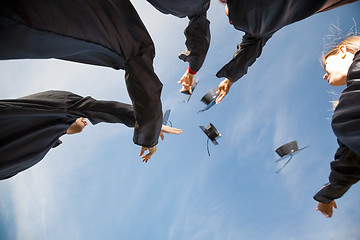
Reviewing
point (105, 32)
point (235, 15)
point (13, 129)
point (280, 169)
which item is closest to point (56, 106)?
point (13, 129)

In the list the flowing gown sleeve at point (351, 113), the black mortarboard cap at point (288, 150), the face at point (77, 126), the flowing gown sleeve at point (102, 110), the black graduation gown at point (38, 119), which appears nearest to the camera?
the flowing gown sleeve at point (351, 113)

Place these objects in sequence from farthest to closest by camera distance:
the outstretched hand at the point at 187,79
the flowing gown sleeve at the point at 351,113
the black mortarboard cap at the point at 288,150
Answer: the black mortarboard cap at the point at 288,150
the outstretched hand at the point at 187,79
the flowing gown sleeve at the point at 351,113

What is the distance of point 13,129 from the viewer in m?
1.11

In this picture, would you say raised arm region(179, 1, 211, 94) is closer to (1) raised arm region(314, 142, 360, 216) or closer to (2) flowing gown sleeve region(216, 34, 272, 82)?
(2) flowing gown sleeve region(216, 34, 272, 82)

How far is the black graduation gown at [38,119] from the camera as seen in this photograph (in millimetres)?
1095

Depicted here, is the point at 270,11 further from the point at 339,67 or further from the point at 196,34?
the point at 196,34

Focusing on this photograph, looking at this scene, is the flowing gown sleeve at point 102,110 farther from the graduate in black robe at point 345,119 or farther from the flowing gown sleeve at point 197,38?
the graduate in black robe at point 345,119

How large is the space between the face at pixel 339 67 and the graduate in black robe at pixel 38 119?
1014 millimetres

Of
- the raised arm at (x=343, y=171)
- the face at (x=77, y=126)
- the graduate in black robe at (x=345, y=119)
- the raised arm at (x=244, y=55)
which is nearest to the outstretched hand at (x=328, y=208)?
the graduate in black robe at (x=345, y=119)

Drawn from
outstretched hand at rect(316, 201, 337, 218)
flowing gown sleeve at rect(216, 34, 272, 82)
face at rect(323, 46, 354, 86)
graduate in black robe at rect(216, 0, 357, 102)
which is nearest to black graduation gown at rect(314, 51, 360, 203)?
face at rect(323, 46, 354, 86)

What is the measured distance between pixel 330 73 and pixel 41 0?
4.54ft

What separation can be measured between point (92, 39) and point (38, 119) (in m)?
0.67

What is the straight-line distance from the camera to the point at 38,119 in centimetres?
124

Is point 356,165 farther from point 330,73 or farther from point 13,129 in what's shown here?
point 13,129
